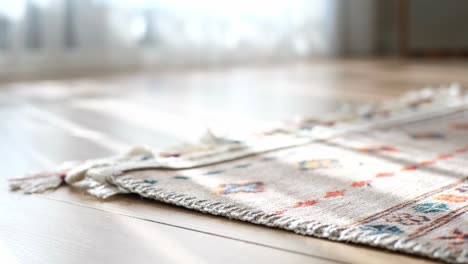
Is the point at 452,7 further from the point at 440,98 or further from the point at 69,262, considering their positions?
the point at 69,262

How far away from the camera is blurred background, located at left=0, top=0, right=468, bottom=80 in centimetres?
284

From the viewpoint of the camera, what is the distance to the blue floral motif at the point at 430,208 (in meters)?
0.82

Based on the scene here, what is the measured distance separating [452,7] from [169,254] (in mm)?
3916

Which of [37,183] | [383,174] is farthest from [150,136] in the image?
[383,174]

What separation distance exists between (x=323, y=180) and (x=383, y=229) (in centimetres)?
25

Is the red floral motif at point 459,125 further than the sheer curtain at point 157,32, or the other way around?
the sheer curtain at point 157,32

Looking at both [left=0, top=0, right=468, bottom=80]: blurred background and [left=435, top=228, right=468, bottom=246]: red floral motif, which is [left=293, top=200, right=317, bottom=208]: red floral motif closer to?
[left=435, top=228, right=468, bottom=246]: red floral motif

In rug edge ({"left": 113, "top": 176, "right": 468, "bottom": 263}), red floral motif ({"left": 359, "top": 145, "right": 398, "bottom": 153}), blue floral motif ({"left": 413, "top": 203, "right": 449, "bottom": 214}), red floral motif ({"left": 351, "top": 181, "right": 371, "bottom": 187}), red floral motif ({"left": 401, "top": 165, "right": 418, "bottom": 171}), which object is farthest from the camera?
red floral motif ({"left": 359, "top": 145, "right": 398, "bottom": 153})

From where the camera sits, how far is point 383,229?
751 millimetres

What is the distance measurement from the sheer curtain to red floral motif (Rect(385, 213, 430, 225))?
86.1 inches

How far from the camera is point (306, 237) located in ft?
2.49

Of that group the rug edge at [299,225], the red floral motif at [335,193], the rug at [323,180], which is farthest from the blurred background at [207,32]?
the red floral motif at [335,193]

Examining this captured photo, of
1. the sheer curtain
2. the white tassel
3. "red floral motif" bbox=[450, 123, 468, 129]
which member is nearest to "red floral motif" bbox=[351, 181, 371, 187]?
the white tassel

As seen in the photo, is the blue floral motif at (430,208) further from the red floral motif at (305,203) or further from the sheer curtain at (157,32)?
the sheer curtain at (157,32)
